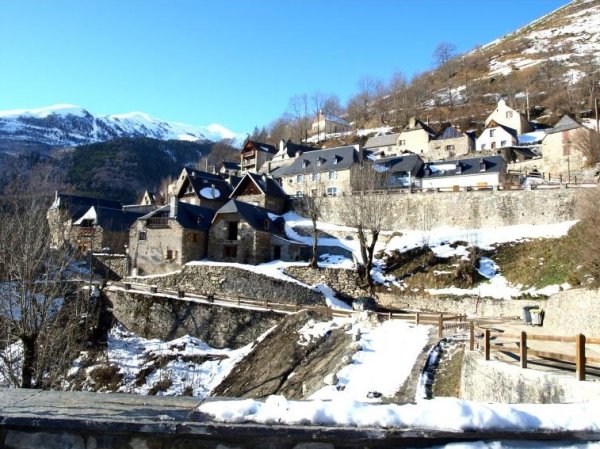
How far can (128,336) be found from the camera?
101 feet

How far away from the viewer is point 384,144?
7906 centimetres

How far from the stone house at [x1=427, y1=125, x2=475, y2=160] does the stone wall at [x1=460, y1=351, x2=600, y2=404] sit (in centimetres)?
5776

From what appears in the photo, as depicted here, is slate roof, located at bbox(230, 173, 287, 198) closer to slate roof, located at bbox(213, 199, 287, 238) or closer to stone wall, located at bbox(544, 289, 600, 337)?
slate roof, located at bbox(213, 199, 287, 238)

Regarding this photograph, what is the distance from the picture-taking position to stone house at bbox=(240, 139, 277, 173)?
262 ft

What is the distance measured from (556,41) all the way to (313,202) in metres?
114

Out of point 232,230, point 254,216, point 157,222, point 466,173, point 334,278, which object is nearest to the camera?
point 334,278

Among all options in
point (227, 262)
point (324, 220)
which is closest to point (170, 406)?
point (227, 262)

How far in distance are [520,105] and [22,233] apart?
3527 inches

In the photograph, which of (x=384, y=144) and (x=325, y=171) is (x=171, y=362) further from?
(x=384, y=144)

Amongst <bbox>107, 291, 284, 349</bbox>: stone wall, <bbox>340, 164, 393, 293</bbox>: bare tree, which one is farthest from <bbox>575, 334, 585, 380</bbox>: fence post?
<bbox>340, 164, 393, 293</bbox>: bare tree

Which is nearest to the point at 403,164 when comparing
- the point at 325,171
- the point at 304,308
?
the point at 325,171

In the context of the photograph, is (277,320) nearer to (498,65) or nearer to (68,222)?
(68,222)

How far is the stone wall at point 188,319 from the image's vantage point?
28484mm

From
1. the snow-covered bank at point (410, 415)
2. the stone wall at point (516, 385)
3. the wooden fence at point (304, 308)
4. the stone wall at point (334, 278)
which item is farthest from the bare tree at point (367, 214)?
the snow-covered bank at point (410, 415)
